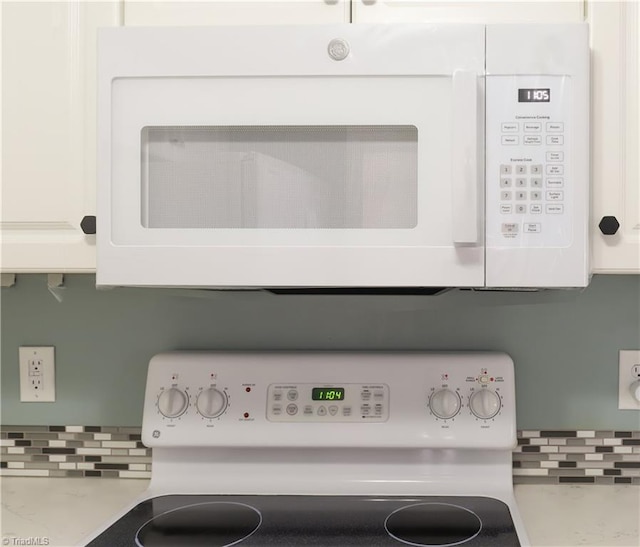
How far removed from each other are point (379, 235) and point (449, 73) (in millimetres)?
237

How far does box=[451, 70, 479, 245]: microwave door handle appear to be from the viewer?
0.82 meters

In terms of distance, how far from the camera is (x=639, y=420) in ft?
3.94

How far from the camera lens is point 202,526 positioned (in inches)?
39.2

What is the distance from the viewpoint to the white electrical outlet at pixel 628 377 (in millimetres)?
1201

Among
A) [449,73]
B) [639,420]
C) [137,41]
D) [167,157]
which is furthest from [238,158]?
[639,420]

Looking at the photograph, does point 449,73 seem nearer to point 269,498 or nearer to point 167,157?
point 167,157

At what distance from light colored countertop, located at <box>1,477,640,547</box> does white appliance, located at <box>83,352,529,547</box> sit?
0.06 metres

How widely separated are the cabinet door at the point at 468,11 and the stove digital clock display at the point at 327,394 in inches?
24.5

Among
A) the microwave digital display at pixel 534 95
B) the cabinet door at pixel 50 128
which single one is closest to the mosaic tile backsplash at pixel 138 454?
the cabinet door at pixel 50 128

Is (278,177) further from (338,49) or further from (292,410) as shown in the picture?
(292,410)

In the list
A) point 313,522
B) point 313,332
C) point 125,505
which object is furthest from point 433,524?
point 125,505

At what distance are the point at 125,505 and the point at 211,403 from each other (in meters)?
0.23

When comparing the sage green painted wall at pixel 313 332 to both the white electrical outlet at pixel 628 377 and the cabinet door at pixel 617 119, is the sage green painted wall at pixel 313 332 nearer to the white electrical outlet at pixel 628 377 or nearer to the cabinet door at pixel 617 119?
the white electrical outlet at pixel 628 377

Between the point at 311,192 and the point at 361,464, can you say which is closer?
the point at 311,192
